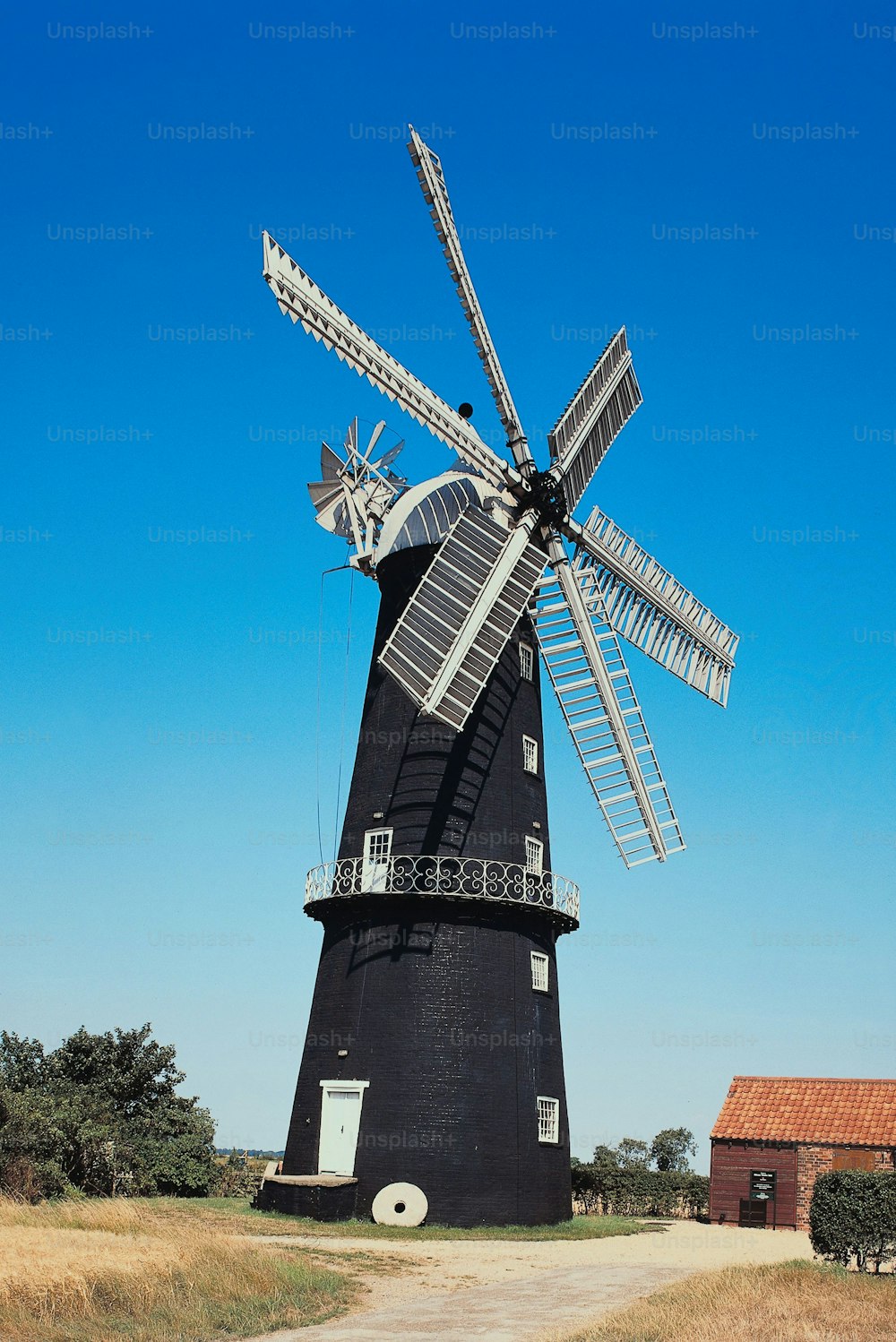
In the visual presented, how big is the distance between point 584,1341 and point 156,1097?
2114cm

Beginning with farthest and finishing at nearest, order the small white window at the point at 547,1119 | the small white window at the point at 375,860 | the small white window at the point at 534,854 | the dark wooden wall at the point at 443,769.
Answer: the small white window at the point at 534,854, the dark wooden wall at the point at 443,769, the small white window at the point at 547,1119, the small white window at the point at 375,860

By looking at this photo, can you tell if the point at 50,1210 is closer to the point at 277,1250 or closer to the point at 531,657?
the point at 277,1250

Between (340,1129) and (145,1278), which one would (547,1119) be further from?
(145,1278)

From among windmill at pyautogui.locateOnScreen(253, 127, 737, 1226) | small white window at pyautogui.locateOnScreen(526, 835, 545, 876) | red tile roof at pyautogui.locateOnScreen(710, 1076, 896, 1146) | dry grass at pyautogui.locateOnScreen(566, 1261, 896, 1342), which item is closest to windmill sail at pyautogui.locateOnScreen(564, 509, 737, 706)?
windmill at pyautogui.locateOnScreen(253, 127, 737, 1226)

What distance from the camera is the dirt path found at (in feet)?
44.9

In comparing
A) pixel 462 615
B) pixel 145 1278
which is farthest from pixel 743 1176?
pixel 145 1278

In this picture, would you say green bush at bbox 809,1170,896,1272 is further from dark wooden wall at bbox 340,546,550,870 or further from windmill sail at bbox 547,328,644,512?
windmill sail at bbox 547,328,644,512

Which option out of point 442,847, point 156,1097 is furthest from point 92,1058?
point 442,847

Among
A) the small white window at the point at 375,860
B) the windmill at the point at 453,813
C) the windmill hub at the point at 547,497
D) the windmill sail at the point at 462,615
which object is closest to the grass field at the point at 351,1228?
the windmill at the point at 453,813

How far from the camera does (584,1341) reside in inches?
492

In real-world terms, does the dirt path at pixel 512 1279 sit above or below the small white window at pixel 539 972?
below

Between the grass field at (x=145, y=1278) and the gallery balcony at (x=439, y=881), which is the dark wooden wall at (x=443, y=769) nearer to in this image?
the gallery balcony at (x=439, y=881)

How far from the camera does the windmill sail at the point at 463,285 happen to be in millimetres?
25953

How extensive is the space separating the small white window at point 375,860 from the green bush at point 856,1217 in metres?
10.7
